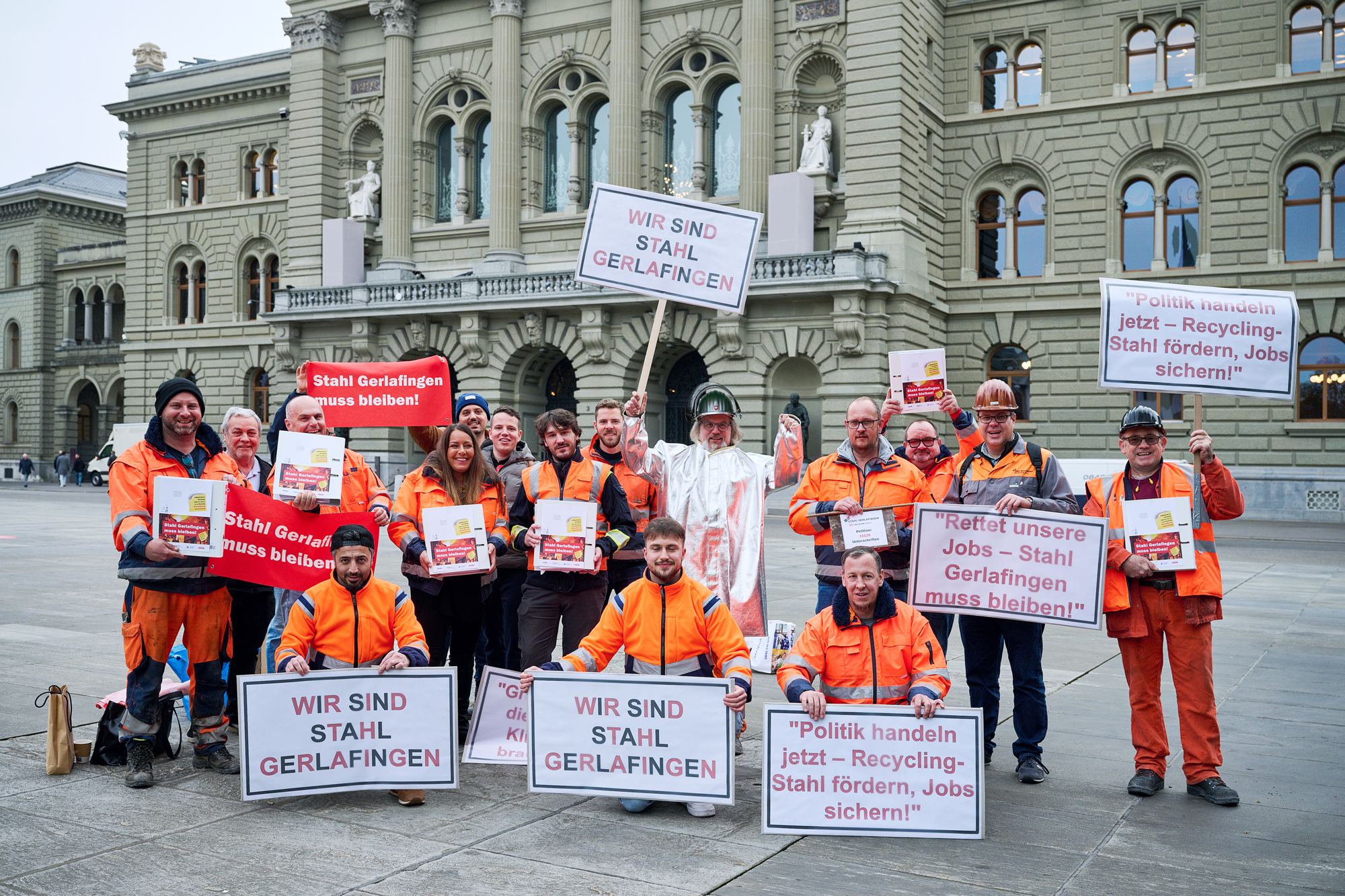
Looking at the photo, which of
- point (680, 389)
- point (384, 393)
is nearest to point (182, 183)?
point (680, 389)

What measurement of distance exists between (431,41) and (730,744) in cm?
3476

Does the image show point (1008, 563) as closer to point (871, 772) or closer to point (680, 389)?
point (871, 772)

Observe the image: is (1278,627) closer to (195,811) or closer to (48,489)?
(195,811)

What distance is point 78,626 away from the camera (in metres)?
10.6

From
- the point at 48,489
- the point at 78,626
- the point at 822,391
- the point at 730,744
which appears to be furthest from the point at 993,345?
the point at 48,489

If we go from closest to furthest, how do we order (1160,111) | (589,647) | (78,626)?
(589,647) → (78,626) → (1160,111)

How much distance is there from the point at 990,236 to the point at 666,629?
27.8 meters

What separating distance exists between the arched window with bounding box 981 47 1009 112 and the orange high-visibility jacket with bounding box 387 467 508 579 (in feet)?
90.3

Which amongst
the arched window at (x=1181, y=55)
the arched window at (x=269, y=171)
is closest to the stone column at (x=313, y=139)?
the arched window at (x=269, y=171)

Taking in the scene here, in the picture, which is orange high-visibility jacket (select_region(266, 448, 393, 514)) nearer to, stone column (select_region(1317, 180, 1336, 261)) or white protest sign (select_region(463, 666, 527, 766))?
white protest sign (select_region(463, 666, 527, 766))

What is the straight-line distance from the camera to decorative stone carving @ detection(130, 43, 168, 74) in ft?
149

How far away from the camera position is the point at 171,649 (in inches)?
237

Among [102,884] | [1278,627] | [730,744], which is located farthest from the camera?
[1278,627]

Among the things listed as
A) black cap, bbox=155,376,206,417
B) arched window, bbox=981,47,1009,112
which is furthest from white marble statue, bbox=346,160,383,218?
black cap, bbox=155,376,206,417
